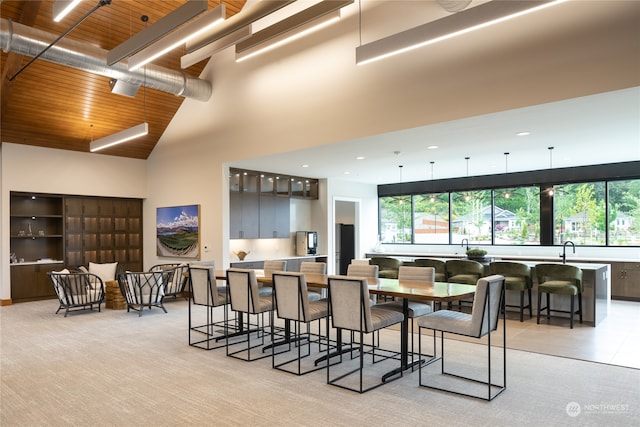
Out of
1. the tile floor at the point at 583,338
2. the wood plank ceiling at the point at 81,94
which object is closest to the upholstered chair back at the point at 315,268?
the tile floor at the point at 583,338

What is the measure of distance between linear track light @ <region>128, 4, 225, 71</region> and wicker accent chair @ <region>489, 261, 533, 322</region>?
5244 millimetres

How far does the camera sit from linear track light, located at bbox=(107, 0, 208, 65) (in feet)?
13.7

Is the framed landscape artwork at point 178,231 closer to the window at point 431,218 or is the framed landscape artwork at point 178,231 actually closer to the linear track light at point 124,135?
the linear track light at point 124,135

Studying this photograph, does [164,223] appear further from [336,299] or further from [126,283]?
[336,299]

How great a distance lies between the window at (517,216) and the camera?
961cm

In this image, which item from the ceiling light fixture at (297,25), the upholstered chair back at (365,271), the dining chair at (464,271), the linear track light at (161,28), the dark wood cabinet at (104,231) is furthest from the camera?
the dark wood cabinet at (104,231)

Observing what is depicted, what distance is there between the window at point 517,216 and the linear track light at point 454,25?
20.4 ft

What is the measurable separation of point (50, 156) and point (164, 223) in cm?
273

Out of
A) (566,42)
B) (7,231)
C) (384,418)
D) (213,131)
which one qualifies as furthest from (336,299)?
(7,231)

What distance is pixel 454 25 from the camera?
13.4 feet

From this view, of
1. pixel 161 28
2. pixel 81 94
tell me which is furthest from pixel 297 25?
pixel 81 94

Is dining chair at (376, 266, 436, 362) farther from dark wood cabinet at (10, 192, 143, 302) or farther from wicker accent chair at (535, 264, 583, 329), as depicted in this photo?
dark wood cabinet at (10, 192, 143, 302)

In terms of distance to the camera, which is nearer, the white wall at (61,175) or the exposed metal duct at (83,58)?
the exposed metal duct at (83,58)

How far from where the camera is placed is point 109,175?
33.4 ft
